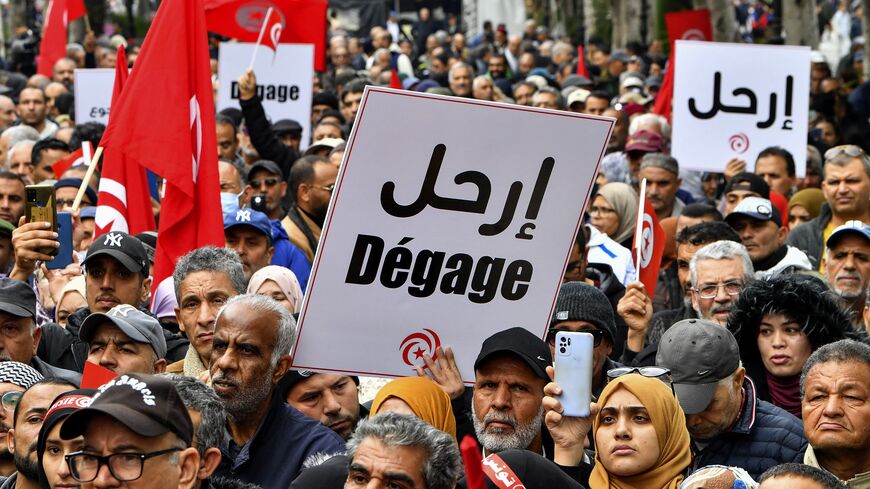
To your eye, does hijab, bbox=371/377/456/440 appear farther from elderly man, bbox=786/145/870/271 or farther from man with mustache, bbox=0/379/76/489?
elderly man, bbox=786/145/870/271

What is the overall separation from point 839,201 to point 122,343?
4.58m

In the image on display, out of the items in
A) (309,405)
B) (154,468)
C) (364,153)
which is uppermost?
(364,153)

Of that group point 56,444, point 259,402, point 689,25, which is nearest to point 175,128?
point 259,402

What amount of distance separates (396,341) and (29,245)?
6.71 ft

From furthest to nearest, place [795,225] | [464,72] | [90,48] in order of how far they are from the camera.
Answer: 1. [90,48]
2. [464,72]
3. [795,225]

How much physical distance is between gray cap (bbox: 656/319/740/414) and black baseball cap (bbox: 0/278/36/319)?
8.89 feet

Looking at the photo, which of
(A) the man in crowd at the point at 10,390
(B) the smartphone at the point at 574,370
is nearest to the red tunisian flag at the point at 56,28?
(A) the man in crowd at the point at 10,390

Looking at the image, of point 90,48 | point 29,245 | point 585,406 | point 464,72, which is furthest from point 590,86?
point 585,406

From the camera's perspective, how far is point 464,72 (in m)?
17.2

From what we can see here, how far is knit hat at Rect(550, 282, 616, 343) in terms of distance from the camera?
6453 mm

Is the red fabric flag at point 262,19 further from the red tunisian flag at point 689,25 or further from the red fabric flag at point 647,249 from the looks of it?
the red fabric flag at point 647,249

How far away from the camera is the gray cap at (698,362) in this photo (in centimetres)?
583

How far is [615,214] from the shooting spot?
9680 millimetres

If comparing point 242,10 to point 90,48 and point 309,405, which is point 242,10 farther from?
point 90,48
